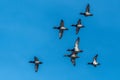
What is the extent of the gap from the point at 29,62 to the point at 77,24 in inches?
448

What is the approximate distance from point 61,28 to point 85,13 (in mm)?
5878

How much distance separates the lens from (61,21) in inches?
7687

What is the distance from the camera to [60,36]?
19788cm

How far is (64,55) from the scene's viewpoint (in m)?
200

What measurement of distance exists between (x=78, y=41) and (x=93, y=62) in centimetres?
486

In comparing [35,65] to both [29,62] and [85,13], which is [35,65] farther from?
[85,13]

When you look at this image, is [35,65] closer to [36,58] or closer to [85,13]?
[36,58]

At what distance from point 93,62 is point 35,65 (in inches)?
423

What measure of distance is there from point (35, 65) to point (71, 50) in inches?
298

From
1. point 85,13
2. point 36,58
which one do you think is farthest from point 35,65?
point 85,13

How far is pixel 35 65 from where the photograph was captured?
199 metres

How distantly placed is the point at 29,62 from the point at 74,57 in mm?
8313

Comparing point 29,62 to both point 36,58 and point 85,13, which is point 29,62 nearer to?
point 36,58

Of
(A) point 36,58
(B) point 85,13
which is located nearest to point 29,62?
(A) point 36,58
